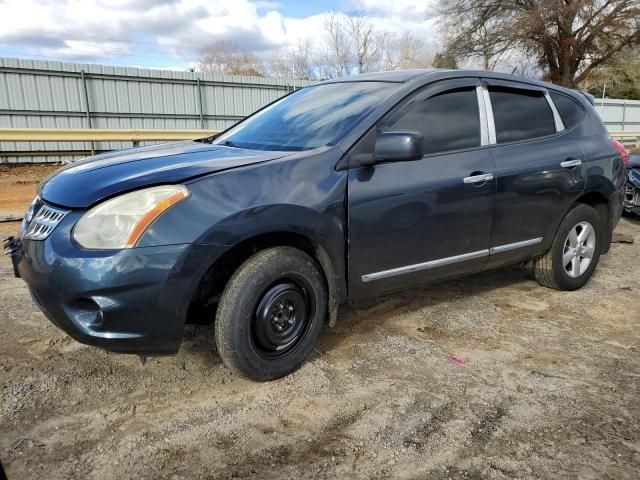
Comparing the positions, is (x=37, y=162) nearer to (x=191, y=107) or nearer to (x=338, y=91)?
(x=191, y=107)

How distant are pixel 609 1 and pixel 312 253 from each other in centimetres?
2774

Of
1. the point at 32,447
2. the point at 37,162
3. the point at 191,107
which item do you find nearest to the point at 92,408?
the point at 32,447

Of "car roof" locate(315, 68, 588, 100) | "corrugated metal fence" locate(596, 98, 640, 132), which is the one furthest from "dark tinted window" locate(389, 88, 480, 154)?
"corrugated metal fence" locate(596, 98, 640, 132)

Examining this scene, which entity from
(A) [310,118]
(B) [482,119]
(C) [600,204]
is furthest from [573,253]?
(A) [310,118]

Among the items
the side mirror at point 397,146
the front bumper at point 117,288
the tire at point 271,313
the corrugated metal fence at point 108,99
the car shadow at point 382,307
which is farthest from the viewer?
the corrugated metal fence at point 108,99

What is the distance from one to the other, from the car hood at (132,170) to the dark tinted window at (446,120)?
0.92 metres

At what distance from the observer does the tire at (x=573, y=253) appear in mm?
4277

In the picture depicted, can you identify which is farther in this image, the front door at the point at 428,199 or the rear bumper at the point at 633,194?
the rear bumper at the point at 633,194

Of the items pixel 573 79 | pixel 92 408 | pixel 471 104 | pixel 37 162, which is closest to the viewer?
pixel 92 408

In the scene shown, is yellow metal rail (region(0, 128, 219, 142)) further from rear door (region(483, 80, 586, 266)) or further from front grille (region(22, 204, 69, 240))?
front grille (region(22, 204, 69, 240))

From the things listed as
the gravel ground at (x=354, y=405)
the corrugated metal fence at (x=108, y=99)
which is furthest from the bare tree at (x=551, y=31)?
the gravel ground at (x=354, y=405)

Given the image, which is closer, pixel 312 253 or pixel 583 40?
pixel 312 253

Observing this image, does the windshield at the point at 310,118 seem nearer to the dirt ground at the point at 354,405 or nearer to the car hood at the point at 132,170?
the car hood at the point at 132,170

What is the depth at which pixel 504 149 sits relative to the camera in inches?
148
